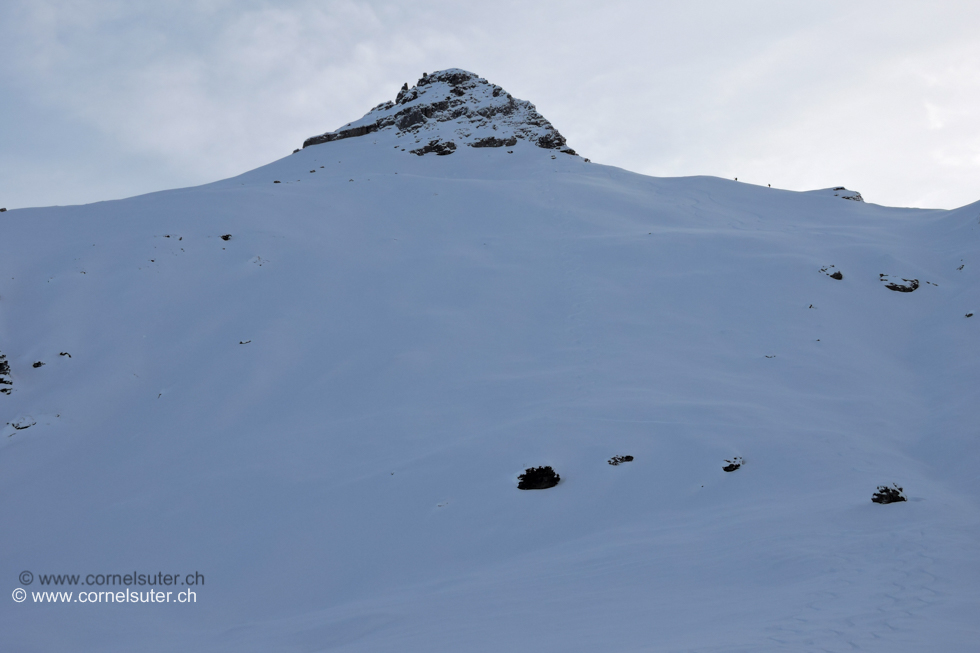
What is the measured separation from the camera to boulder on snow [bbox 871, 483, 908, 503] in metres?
9.90

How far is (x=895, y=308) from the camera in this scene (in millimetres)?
20406

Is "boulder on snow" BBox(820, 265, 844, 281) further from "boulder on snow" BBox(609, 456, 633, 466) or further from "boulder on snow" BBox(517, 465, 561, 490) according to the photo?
"boulder on snow" BBox(517, 465, 561, 490)

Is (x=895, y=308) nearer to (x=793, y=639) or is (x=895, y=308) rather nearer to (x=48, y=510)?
(x=793, y=639)

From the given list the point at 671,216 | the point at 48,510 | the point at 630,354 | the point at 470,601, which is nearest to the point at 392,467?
the point at 470,601

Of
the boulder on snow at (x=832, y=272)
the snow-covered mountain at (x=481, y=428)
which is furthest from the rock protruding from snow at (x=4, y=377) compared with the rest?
the boulder on snow at (x=832, y=272)

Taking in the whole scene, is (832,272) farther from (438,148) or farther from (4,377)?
(438,148)

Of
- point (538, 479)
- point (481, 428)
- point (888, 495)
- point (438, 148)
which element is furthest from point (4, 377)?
point (438, 148)

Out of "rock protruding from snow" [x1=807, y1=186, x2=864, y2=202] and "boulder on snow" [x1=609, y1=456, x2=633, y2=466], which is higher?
"rock protruding from snow" [x1=807, y1=186, x2=864, y2=202]

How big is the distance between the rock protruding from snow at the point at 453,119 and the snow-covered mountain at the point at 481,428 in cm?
1726

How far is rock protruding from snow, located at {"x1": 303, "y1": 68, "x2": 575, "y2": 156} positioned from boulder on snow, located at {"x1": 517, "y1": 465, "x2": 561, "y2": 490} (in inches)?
1342

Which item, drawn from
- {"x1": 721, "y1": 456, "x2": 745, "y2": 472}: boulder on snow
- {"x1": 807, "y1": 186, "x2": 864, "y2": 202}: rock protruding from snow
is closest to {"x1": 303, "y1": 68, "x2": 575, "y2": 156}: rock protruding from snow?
{"x1": 807, "y1": 186, "x2": 864, "y2": 202}: rock protruding from snow

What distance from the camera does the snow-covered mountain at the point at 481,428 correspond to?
805 centimetres

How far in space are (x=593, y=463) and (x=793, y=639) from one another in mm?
6007

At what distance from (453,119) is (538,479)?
41.2 metres
